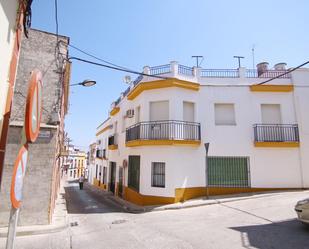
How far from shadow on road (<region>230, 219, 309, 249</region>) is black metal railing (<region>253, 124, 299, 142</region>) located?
19.9ft

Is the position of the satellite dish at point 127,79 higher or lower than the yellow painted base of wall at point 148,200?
higher

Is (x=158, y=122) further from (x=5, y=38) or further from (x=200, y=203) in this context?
(x=5, y=38)

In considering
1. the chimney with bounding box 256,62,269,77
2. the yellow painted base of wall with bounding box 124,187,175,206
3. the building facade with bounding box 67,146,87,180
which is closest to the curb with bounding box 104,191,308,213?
the yellow painted base of wall with bounding box 124,187,175,206

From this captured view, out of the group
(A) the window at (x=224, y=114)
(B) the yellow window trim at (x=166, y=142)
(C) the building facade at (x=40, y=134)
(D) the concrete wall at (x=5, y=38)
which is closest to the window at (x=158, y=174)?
(B) the yellow window trim at (x=166, y=142)

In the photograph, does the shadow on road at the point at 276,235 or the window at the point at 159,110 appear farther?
the window at the point at 159,110

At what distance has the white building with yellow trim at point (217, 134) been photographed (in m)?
12.0

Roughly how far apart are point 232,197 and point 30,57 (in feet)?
37.8

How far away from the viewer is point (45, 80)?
8.47 m

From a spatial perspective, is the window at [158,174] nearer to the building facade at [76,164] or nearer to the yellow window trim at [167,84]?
the yellow window trim at [167,84]

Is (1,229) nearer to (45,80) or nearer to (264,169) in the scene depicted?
(45,80)

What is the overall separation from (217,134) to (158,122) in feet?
11.9

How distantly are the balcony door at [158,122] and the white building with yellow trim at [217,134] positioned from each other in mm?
58

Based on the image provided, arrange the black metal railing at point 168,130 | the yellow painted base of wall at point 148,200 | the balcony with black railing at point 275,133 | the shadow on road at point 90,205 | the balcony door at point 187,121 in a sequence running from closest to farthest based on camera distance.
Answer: the shadow on road at point 90,205 → the yellow painted base of wall at point 148,200 → the black metal railing at point 168,130 → the balcony door at point 187,121 → the balcony with black railing at point 275,133

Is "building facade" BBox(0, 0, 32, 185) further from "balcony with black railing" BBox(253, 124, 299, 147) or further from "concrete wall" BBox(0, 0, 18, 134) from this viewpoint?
"balcony with black railing" BBox(253, 124, 299, 147)
